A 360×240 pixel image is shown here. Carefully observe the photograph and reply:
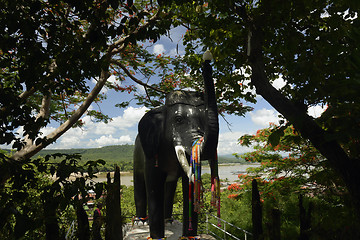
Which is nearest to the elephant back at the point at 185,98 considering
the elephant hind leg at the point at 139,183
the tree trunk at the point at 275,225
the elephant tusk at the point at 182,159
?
the elephant tusk at the point at 182,159

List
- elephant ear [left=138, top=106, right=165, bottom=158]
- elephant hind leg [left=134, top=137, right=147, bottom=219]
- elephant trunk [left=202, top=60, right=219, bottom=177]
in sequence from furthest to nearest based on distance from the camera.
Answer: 1. elephant hind leg [left=134, top=137, right=147, bottom=219]
2. elephant ear [left=138, top=106, right=165, bottom=158]
3. elephant trunk [left=202, top=60, right=219, bottom=177]

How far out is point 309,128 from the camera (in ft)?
8.39

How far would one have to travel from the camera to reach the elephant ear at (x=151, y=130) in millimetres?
4852

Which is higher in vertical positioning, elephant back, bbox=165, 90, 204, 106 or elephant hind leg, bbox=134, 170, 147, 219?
Answer: elephant back, bbox=165, 90, 204, 106

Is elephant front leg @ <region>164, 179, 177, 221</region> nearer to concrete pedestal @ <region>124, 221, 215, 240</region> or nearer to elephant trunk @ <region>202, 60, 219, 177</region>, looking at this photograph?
concrete pedestal @ <region>124, 221, 215, 240</region>

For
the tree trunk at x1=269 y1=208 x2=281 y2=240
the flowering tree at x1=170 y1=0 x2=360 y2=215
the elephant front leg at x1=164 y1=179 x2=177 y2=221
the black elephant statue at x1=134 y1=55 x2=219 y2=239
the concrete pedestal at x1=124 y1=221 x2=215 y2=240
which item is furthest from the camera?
the elephant front leg at x1=164 y1=179 x2=177 y2=221

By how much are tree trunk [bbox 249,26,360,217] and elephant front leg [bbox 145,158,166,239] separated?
2792mm

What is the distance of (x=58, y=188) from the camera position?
5.96ft

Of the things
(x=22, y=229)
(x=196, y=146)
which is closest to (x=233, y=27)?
(x=196, y=146)

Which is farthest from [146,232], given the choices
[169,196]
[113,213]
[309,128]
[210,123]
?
[309,128]

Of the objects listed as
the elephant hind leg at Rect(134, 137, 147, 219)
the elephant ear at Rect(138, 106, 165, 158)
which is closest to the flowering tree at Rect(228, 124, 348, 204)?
the elephant ear at Rect(138, 106, 165, 158)

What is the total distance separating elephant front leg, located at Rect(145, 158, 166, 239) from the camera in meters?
4.79

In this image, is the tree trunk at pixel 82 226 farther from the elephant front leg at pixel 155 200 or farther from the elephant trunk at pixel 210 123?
the elephant front leg at pixel 155 200

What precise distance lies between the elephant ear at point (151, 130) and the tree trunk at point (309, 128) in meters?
2.39
